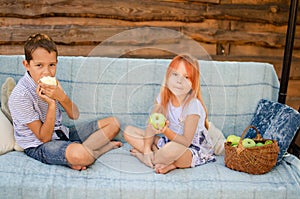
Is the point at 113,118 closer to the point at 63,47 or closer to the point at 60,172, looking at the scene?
the point at 60,172

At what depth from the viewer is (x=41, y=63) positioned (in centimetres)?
185

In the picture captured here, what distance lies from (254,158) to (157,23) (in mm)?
1761

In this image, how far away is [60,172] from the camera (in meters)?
1.72

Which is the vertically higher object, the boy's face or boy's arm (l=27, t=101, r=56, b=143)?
the boy's face

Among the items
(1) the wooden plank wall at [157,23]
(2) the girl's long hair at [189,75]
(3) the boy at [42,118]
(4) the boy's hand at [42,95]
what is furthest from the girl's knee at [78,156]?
(1) the wooden plank wall at [157,23]

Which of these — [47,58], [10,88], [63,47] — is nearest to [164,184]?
[47,58]

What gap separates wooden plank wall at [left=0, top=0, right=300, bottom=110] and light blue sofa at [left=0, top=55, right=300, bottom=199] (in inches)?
35.0

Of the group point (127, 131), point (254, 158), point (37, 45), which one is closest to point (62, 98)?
point (37, 45)

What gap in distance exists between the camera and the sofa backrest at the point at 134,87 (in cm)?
220

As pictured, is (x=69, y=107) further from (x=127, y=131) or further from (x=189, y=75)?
(x=189, y=75)

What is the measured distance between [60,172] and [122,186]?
0.29 meters

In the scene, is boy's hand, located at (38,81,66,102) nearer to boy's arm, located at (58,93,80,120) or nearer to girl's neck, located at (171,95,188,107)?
boy's arm, located at (58,93,80,120)

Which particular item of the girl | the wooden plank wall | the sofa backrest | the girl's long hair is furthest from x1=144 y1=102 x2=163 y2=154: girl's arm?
the wooden plank wall

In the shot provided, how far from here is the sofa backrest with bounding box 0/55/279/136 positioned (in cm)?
220
